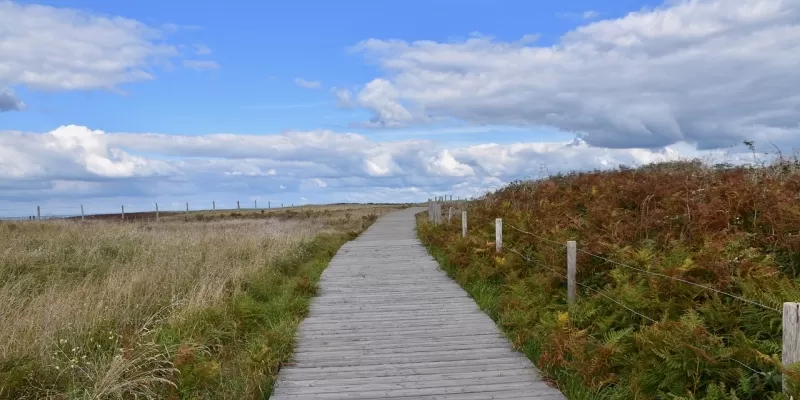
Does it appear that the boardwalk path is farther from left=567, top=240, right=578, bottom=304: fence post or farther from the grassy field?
left=567, top=240, right=578, bottom=304: fence post

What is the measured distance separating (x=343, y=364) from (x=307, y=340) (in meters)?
1.18

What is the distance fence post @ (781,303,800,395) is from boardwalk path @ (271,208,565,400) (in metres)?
2.04

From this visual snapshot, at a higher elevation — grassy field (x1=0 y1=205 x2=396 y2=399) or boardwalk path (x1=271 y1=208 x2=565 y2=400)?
grassy field (x1=0 y1=205 x2=396 y2=399)

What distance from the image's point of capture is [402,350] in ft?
23.7

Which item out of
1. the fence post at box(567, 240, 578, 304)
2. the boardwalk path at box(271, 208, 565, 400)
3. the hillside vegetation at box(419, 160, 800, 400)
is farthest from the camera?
the fence post at box(567, 240, 578, 304)

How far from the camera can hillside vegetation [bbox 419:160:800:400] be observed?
4914 mm

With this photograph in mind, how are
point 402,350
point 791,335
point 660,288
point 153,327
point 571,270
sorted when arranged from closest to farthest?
point 791,335
point 660,288
point 402,350
point 571,270
point 153,327

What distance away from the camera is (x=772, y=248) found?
6.86 meters

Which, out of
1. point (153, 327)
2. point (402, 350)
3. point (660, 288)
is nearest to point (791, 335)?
point (660, 288)

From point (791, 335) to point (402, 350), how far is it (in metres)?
4.21

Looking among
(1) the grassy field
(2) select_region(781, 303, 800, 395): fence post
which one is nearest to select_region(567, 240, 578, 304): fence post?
(1) the grassy field

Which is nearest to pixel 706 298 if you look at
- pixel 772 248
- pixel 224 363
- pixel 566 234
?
pixel 772 248

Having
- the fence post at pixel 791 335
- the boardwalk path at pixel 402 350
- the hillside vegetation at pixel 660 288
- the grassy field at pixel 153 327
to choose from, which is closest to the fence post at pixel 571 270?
the hillside vegetation at pixel 660 288

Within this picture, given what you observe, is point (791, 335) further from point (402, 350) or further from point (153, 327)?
point (153, 327)
